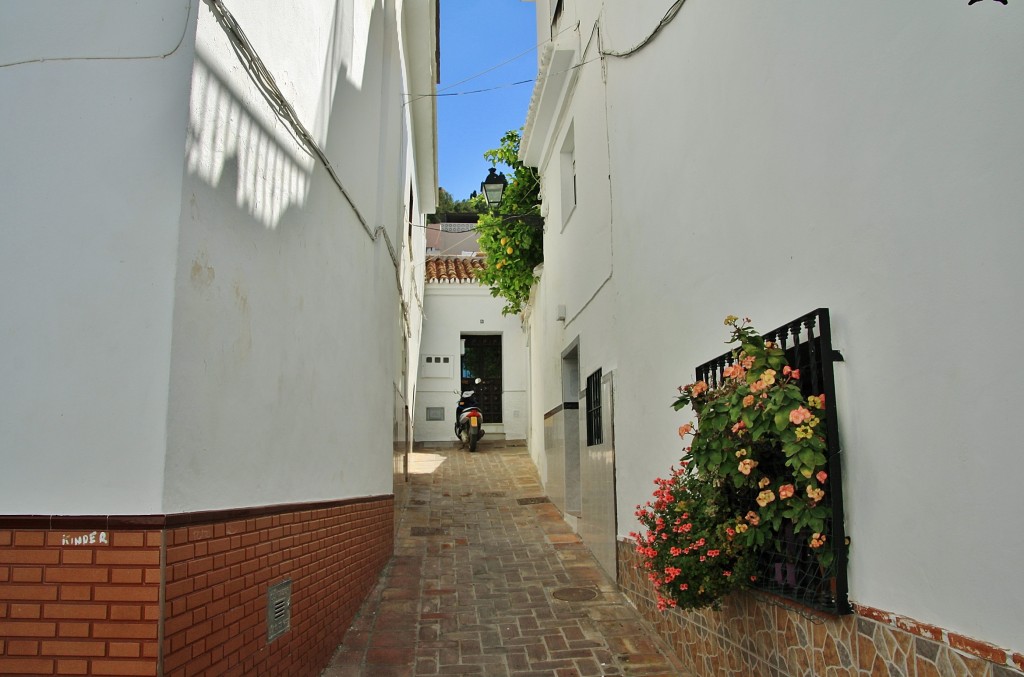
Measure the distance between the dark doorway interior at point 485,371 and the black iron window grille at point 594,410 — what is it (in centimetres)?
988

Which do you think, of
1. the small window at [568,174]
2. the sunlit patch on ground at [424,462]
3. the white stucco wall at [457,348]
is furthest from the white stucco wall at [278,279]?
the white stucco wall at [457,348]

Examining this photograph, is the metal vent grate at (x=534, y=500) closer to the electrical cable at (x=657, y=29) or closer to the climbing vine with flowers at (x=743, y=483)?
the electrical cable at (x=657, y=29)

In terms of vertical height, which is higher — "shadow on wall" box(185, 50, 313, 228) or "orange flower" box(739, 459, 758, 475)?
"shadow on wall" box(185, 50, 313, 228)

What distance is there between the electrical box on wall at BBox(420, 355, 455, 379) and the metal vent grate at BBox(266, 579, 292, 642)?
13.4 metres

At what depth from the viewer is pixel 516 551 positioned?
8.39 metres

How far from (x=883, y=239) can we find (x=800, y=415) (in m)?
0.73

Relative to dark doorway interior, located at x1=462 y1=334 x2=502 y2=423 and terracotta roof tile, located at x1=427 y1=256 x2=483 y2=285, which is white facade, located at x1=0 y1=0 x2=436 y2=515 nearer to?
terracotta roof tile, located at x1=427 y1=256 x2=483 y2=285

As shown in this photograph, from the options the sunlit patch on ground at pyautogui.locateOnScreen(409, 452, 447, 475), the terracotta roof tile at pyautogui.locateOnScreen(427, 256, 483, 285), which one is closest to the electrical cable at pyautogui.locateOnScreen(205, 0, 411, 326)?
the sunlit patch on ground at pyautogui.locateOnScreen(409, 452, 447, 475)

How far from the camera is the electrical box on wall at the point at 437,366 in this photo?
17.8 metres

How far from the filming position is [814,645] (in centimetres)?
326

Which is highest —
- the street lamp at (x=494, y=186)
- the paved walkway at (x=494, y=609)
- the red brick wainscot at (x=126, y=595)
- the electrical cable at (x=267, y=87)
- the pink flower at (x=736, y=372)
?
the street lamp at (x=494, y=186)

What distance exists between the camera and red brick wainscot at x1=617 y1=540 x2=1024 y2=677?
2352 mm

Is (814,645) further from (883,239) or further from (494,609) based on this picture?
(494,609)

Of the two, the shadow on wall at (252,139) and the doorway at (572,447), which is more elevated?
the shadow on wall at (252,139)
